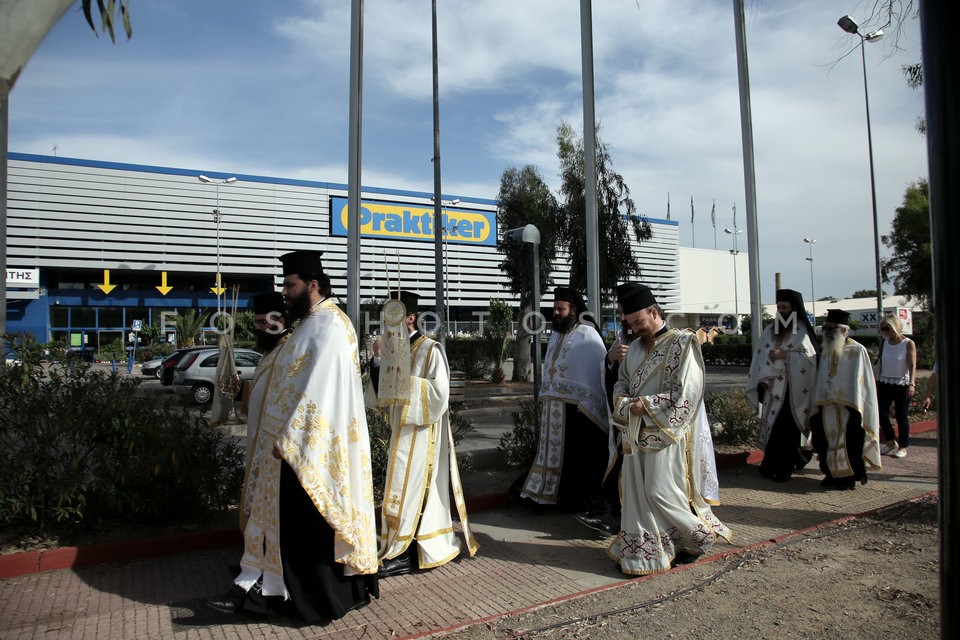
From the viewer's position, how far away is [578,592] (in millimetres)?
4191

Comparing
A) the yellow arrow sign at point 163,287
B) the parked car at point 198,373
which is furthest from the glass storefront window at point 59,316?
the parked car at point 198,373

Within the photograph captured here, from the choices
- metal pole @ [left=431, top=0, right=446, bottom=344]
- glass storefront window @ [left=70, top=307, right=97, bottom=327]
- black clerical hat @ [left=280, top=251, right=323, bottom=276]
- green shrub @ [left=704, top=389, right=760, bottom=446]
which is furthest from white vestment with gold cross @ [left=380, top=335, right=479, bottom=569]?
glass storefront window @ [left=70, top=307, right=97, bottom=327]

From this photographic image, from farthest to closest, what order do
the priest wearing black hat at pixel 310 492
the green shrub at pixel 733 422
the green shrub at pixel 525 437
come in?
the green shrub at pixel 733 422 < the green shrub at pixel 525 437 < the priest wearing black hat at pixel 310 492

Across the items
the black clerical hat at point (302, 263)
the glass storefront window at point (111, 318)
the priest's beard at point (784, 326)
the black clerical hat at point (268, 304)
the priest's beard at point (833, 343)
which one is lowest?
the priest's beard at point (833, 343)

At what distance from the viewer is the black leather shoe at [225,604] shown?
12.2ft

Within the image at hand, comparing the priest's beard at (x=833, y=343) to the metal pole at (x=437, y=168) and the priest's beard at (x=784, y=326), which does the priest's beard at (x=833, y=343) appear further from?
the metal pole at (x=437, y=168)

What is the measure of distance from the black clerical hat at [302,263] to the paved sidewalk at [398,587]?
6.90 feet

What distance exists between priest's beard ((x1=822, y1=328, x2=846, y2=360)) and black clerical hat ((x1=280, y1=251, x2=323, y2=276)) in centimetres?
585

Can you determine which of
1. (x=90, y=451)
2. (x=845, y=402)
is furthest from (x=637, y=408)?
(x=90, y=451)

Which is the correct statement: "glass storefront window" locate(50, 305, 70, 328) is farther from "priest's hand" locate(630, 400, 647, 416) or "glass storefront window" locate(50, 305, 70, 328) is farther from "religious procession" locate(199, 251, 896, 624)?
"priest's hand" locate(630, 400, 647, 416)

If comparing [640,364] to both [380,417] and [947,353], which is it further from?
[947,353]

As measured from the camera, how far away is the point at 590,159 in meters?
8.00

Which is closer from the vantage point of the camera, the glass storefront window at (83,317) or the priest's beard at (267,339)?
the priest's beard at (267,339)

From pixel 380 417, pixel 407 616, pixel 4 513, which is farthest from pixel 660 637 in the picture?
pixel 4 513
